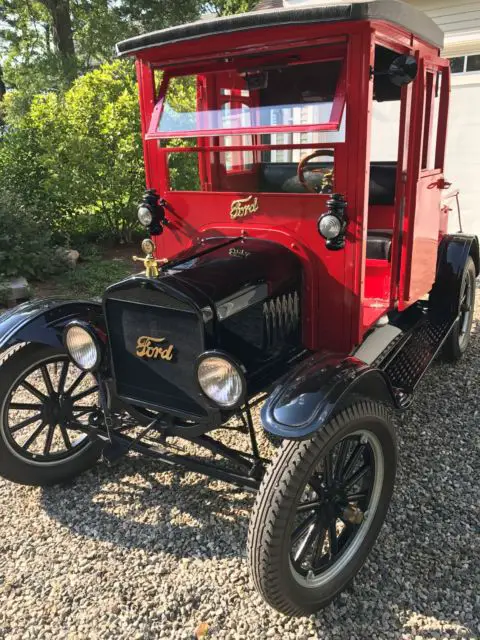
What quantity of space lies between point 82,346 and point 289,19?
1729 millimetres

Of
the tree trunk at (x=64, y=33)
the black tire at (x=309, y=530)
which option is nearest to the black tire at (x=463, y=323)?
the black tire at (x=309, y=530)

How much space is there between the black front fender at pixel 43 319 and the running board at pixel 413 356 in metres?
1.72

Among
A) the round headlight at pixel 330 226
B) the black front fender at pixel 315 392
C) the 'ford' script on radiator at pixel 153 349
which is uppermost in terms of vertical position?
the round headlight at pixel 330 226

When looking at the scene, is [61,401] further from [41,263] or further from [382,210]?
[41,263]

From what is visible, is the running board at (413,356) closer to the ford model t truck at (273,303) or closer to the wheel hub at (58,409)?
the ford model t truck at (273,303)

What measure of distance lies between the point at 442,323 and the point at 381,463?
199 centimetres

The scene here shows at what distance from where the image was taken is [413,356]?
351 cm

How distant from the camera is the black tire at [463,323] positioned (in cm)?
428

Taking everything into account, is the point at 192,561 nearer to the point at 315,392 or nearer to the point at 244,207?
the point at 315,392

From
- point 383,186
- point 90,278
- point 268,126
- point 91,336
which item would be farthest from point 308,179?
point 90,278

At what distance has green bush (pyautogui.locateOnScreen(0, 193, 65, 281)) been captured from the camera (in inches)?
252

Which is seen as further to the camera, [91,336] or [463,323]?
[463,323]

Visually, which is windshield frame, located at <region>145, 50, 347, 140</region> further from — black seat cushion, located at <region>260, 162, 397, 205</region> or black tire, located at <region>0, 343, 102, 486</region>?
black tire, located at <region>0, 343, 102, 486</region>

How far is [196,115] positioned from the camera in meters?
2.86
